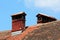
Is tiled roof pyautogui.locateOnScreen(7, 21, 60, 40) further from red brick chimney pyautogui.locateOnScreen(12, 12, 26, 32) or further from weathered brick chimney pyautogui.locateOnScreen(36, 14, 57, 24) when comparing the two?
weathered brick chimney pyautogui.locateOnScreen(36, 14, 57, 24)

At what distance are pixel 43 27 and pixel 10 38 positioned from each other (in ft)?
12.0

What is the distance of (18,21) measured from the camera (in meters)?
28.5

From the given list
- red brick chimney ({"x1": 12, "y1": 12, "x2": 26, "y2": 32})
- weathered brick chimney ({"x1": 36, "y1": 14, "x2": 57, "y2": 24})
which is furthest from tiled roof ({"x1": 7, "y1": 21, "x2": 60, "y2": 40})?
weathered brick chimney ({"x1": 36, "y1": 14, "x2": 57, "y2": 24})

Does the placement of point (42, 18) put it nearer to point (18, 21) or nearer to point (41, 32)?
point (18, 21)

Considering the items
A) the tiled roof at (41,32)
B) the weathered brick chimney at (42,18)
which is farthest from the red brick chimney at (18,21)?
the weathered brick chimney at (42,18)

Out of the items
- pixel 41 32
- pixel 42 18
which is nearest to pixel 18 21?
pixel 42 18

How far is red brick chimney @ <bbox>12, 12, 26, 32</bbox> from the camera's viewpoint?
28.1m

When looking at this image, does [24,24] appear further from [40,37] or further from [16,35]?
[40,37]

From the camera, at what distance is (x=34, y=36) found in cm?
2420

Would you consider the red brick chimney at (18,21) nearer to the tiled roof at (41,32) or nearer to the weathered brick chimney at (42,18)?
the tiled roof at (41,32)

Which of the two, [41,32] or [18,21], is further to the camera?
[18,21]

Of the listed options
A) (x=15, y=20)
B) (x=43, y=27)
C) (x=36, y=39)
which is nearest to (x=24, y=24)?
(x=15, y=20)

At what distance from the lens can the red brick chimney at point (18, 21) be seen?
2812cm

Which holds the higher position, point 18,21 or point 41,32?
point 18,21
